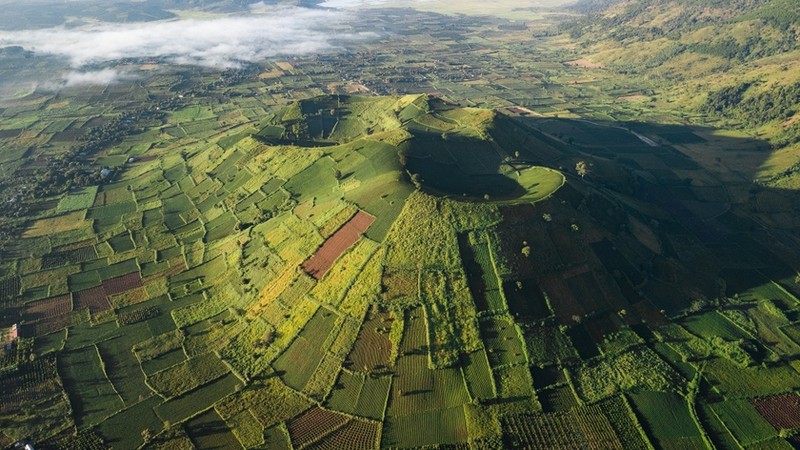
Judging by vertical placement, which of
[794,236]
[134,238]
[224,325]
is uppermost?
[794,236]

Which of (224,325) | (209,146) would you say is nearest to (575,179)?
(224,325)

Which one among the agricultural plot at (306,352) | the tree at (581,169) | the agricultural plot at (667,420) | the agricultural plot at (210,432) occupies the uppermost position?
the tree at (581,169)

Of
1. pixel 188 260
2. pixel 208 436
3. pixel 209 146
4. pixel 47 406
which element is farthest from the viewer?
pixel 209 146

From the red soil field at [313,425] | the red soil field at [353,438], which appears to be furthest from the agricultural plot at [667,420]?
the red soil field at [313,425]

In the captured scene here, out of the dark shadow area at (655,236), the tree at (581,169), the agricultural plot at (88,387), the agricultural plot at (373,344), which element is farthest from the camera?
the tree at (581,169)

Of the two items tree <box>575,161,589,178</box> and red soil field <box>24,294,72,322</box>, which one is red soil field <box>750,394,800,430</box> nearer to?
tree <box>575,161,589,178</box>

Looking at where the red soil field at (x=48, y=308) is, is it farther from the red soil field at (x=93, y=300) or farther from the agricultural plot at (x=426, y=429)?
the agricultural plot at (x=426, y=429)

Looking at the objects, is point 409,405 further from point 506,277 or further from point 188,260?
point 188,260

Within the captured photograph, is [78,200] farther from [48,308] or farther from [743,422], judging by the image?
[743,422]
